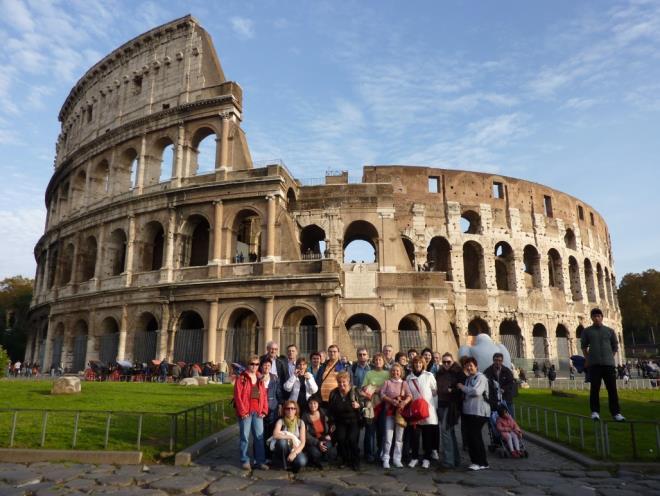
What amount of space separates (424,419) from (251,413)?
2219mm

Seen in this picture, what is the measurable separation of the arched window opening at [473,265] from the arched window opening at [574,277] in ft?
23.9

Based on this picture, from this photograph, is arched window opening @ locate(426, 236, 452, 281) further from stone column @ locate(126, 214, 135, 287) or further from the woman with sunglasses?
the woman with sunglasses

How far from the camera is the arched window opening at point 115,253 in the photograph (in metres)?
24.5

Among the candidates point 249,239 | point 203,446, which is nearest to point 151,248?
point 249,239

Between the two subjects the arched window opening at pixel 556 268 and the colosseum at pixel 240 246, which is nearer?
the colosseum at pixel 240 246

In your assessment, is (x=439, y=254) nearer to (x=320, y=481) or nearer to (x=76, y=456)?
(x=320, y=481)

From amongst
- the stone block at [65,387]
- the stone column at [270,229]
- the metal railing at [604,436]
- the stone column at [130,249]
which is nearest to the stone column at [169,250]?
the stone column at [130,249]

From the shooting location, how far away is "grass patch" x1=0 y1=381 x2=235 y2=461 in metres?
6.79

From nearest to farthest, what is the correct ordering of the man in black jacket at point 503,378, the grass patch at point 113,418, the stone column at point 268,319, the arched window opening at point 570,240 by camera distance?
the grass patch at point 113,418 → the man in black jacket at point 503,378 → the stone column at point 268,319 → the arched window opening at point 570,240

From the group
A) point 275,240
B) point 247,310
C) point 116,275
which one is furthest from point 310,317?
point 116,275

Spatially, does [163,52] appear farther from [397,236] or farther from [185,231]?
[397,236]

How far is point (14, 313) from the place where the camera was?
43875 mm

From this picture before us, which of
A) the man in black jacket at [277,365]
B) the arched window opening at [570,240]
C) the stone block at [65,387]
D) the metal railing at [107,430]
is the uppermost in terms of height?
the arched window opening at [570,240]

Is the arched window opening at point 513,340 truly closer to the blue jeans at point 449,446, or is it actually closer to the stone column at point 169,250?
the stone column at point 169,250
